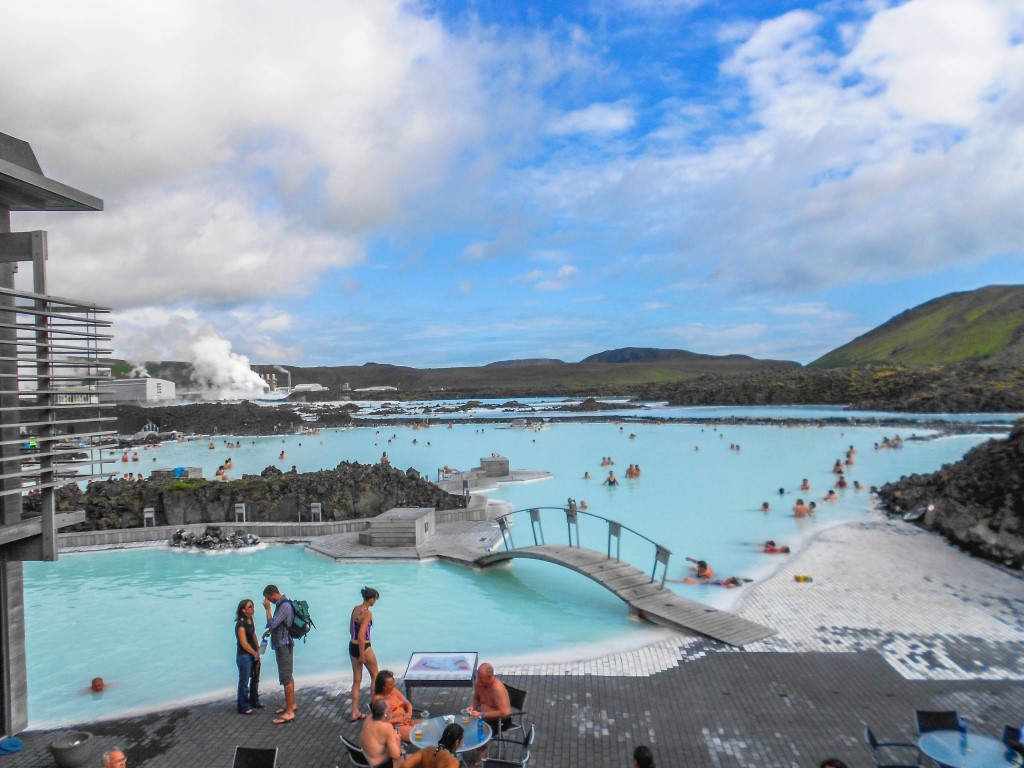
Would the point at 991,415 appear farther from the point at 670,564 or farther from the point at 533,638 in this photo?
the point at 533,638

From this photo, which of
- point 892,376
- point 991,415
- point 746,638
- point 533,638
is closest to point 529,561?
point 533,638

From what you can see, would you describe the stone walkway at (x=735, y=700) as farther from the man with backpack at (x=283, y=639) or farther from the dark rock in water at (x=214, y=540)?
the dark rock in water at (x=214, y=540)

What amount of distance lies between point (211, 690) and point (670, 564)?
336 inches

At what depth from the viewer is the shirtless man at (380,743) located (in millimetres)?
4367

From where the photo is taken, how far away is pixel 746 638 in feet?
25.4

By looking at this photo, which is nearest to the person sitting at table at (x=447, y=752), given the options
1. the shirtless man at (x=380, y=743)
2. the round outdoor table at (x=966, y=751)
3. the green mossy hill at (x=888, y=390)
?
the shirtless man at (x=380, y=743)

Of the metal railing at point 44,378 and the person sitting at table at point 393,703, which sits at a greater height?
the metal railing at point 44,378

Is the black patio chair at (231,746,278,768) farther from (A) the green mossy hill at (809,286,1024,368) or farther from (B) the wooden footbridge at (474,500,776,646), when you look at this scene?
(A) the green mossy hill at (809,286,1024,368)

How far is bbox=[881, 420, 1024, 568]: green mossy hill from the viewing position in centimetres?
1155

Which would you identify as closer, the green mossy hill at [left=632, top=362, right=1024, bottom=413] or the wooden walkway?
the wooden walkway

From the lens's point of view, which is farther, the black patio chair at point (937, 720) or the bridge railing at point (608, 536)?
the bridge railing at point (608, 536)

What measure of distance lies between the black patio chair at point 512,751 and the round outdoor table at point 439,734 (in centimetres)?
13

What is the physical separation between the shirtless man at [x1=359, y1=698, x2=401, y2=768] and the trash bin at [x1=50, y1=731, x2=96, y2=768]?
2.46 meters

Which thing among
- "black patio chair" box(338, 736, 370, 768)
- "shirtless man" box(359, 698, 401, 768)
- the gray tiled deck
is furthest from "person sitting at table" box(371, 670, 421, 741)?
the gray tiled deck
